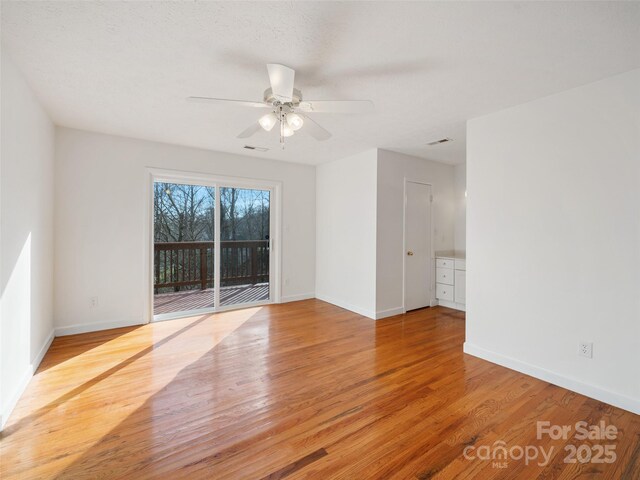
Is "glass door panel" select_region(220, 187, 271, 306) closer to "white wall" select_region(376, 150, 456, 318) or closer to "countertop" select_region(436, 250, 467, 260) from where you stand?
"white wall" select_region(376, 150, 456, 318)

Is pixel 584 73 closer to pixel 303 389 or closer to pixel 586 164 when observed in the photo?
pixel 586 164

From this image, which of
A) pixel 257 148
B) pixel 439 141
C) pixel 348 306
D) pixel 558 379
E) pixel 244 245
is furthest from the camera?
pixel 244 245

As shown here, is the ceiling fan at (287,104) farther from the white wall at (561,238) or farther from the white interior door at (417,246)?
the white interior door at (417,246)

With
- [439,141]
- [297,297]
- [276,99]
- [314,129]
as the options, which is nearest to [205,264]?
[297,297]

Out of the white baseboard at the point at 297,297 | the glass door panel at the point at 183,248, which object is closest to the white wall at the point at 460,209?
the white baseboard at the point at 297,297

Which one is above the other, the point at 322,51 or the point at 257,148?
the point at 257,148

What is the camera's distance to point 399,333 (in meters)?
3.63

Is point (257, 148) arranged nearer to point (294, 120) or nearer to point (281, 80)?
point (294, 120)

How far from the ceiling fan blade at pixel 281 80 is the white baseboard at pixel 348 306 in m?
3.15

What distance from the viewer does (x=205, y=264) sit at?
14.7 ft

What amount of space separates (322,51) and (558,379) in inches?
121

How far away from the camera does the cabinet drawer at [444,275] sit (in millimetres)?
4698

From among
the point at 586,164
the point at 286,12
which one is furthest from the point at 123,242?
the point at 586,164

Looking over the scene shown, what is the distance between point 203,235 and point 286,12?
136 inches
